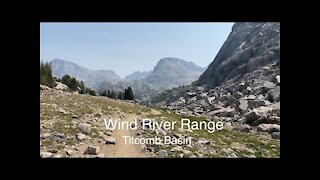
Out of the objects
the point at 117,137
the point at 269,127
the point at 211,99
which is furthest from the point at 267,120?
the point at 117,137

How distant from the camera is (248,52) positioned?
11.0m

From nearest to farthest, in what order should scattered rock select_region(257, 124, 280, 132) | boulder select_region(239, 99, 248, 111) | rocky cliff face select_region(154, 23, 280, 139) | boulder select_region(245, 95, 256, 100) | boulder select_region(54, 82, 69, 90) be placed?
scattered rock select_region(257, 124, 280, 132) → rocky cliff face select_region(154, 23, 280, 139) → boulder select_region(54, 82, 69, 90) → boulder select_region(239, 99, 248, 111) → boulder select_region(245, 95, 256, 100)

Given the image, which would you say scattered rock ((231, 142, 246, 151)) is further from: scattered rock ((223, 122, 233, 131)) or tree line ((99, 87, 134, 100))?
tree line ((99, 87, 134, 100))

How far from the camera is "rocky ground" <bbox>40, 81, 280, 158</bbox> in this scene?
6.32 metres

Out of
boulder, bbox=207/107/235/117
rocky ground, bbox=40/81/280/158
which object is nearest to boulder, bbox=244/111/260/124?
boulder, bbox=207/107/235/117

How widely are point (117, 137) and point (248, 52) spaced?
6013mm

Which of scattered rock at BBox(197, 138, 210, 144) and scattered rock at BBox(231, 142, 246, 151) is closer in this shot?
scattered rock at BBox(197, 138, 210, 144)

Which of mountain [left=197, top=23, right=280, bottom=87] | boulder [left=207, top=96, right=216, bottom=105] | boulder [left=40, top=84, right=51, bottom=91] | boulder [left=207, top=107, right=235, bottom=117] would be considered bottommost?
boulder [left=207, top=107, right=235, bottom=117]

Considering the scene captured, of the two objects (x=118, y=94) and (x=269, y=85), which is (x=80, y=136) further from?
(x=269, y=85)

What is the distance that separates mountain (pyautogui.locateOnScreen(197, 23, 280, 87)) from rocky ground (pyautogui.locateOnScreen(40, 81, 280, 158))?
158 centimetres
